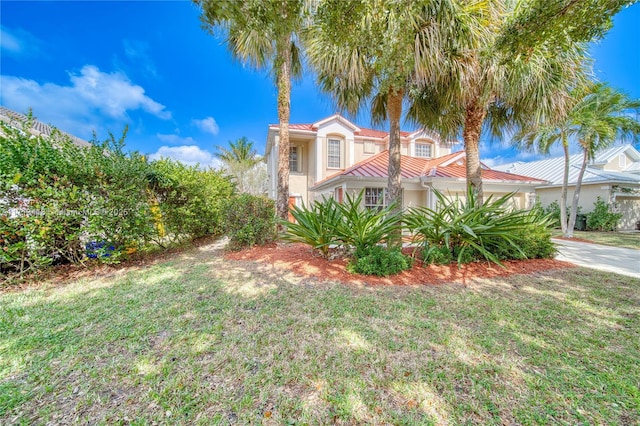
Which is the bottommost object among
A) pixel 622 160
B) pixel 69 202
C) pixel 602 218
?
pixel 602 218

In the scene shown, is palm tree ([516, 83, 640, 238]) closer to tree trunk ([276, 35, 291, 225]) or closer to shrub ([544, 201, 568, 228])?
shrub ([544, 201, 568, 228])

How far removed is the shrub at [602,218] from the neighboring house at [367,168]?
13.3ft

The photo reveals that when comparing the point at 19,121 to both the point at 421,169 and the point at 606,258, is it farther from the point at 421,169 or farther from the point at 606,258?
the point at 606,258

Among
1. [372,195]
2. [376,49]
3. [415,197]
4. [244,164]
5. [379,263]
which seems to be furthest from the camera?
[244,164]

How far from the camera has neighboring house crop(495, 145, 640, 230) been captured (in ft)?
48.3

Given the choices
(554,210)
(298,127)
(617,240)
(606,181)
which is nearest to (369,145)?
(298,127)

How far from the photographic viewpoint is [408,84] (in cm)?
636

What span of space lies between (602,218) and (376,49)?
59.1 ft

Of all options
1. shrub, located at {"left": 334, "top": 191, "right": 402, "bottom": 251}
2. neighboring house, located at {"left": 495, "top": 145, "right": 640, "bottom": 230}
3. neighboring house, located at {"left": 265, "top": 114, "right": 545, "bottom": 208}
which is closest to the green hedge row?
shrub, located at {"left": 334, "top": 191, "right": 402, "bottom": 251}

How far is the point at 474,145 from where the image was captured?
23.5 feet

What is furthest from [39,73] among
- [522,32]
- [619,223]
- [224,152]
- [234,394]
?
[619,223]

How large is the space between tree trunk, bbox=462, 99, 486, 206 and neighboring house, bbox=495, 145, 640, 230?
386 inches

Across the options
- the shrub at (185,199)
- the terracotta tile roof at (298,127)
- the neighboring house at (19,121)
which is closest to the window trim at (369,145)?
the terracotta tile roof at (298,127)

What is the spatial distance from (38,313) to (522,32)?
8.13 metres
